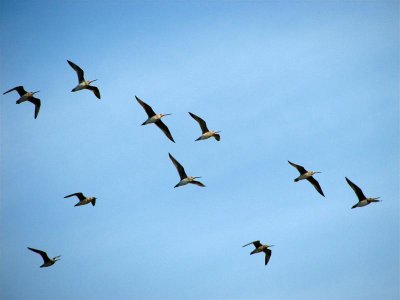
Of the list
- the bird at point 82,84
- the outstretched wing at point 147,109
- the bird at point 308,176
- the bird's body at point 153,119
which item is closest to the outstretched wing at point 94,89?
the bird at point 82,84

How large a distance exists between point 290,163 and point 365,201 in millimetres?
6666

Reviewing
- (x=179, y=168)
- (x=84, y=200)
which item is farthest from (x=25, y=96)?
(x=179, y=168)

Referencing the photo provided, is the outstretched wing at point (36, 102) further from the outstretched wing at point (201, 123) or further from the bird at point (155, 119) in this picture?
the outstretched wing at point (201, 123)

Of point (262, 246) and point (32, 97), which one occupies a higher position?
point (32, 97)

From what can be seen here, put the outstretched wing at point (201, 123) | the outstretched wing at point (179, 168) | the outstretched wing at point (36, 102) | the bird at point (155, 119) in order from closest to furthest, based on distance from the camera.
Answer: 1. the bird at point (155, 119)
2. the outstretched wing at point (179, 168)
3. the outstretched wing at point (201, 123)
4. the outstretched wing at point (36, 102)

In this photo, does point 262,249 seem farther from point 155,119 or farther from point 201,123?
point 155,119

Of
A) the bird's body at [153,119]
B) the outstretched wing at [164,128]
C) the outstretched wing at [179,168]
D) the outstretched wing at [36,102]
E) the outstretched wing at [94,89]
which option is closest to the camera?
the bird's body at [153,119]

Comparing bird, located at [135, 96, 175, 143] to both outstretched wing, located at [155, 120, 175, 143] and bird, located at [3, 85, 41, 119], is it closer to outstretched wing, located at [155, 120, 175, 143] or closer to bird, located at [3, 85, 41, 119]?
outstretched wing, located at [155, 120, 175, 143]

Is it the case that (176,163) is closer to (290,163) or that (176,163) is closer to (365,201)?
(290,163)

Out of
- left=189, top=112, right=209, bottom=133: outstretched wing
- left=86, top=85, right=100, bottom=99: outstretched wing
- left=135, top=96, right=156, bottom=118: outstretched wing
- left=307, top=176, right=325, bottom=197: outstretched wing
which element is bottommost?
left=307, top=176, right=325, bottom=197: outstretched wing

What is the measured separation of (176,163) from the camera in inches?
2095

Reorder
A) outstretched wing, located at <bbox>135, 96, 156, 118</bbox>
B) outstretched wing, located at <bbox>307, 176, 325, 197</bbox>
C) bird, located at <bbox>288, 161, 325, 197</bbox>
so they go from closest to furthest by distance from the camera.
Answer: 1. outstretched wing, located at <bbox>135, 96, 156, 118</bbox>
2. bird, located at <bbox>288, 161, 325, 197</bbox>
3. outstretched wing, located at <bbox>307, 176, 325, 197</bbox>

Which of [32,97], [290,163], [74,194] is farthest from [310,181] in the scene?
[32,97]

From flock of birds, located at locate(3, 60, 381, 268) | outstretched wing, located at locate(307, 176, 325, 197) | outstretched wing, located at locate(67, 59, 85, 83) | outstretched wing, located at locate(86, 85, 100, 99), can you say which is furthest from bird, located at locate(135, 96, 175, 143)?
outstretched wing, located at locate(307, 176, 325, 197)
